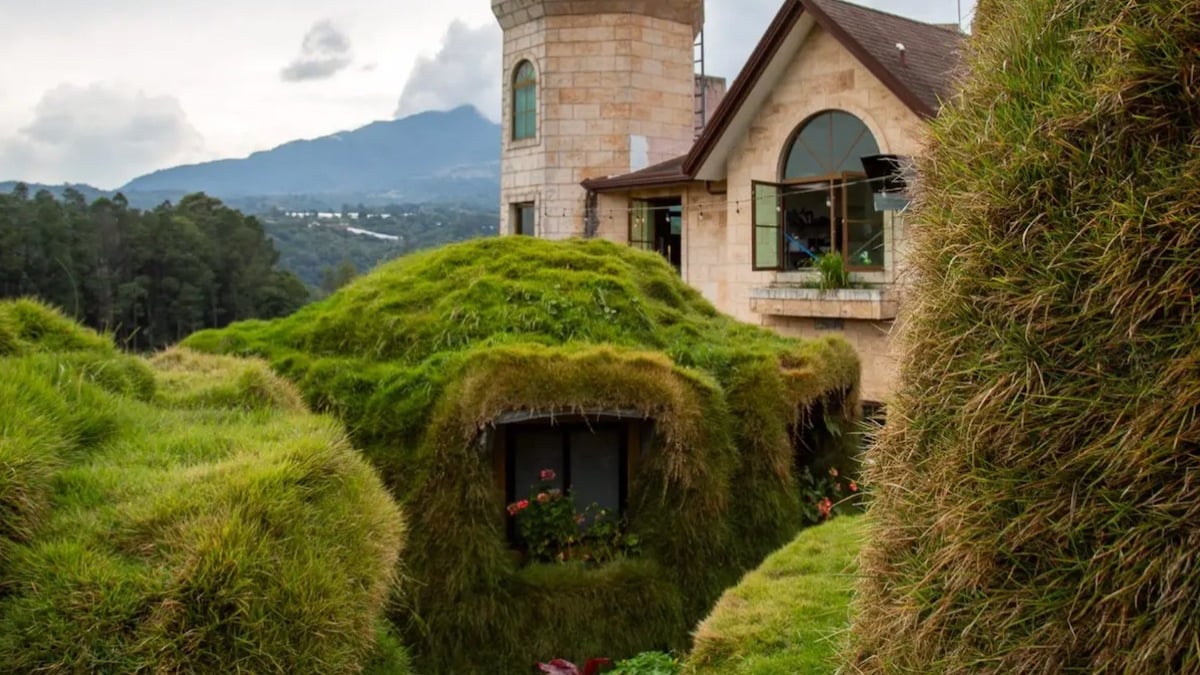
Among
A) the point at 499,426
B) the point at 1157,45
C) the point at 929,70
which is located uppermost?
the point at 929,70

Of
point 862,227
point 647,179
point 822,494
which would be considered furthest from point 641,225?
point 822,494

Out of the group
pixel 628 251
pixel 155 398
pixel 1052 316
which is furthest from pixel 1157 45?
pixel 628 251

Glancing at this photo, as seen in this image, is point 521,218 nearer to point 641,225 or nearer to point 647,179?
point 641,225

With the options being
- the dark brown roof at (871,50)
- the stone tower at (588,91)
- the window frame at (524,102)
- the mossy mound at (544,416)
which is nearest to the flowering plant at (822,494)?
the mossy mound at (544,416)

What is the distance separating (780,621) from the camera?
6148mm

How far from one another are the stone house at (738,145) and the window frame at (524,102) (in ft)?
0.16

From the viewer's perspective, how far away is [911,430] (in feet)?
10.2

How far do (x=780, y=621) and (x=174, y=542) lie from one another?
382cm

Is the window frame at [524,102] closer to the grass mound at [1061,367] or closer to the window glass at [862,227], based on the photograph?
the window glass at [862,227]

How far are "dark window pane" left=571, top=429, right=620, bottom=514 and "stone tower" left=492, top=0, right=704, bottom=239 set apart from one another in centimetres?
1227

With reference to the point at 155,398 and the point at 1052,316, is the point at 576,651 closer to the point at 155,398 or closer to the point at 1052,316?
the point at 155,398

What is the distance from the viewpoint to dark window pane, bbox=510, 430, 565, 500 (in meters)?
9.78

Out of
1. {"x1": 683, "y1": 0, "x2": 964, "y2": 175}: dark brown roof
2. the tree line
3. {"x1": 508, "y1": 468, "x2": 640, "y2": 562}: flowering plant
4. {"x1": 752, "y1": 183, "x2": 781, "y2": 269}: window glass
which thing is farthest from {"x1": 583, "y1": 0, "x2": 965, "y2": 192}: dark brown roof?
the tree line

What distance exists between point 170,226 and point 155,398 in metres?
18.8
